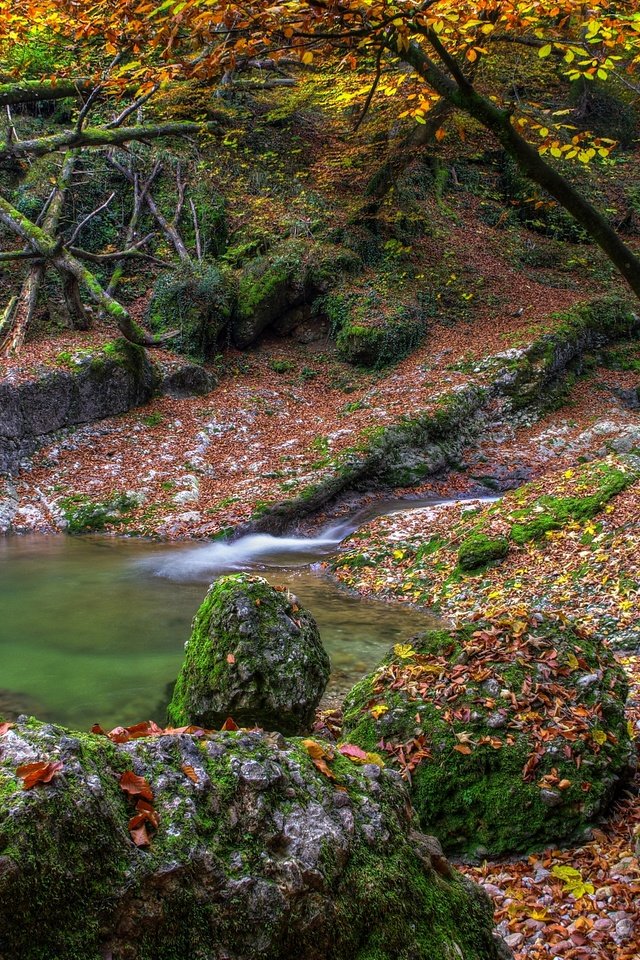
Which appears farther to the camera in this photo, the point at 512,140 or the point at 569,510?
the point at 569,510

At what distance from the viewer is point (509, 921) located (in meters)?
3.40

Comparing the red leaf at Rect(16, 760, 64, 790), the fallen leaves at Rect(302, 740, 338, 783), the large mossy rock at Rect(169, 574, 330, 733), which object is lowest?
the large mossy rock at Rect(169, 574, 330, 733)

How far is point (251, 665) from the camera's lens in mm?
5316

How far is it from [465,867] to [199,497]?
1102cm

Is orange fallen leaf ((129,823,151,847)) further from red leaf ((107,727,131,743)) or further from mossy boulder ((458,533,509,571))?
mossy boulder ((458,533,509,571))

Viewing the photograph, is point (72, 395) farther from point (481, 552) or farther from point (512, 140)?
point (512, 140)

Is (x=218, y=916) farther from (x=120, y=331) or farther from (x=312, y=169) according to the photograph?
(x=312, y=169)

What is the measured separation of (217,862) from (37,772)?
0.59 m

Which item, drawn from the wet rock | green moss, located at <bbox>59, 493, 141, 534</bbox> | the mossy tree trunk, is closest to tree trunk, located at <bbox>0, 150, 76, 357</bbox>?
the mossy tree trunk

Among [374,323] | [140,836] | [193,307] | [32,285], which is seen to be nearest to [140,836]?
[140,836]

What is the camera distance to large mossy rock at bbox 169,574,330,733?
208 inches

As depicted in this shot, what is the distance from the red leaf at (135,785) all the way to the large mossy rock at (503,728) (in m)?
2.61

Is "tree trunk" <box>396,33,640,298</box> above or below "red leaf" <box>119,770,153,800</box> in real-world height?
above

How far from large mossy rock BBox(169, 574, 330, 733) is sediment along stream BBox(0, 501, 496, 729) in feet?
4.06
